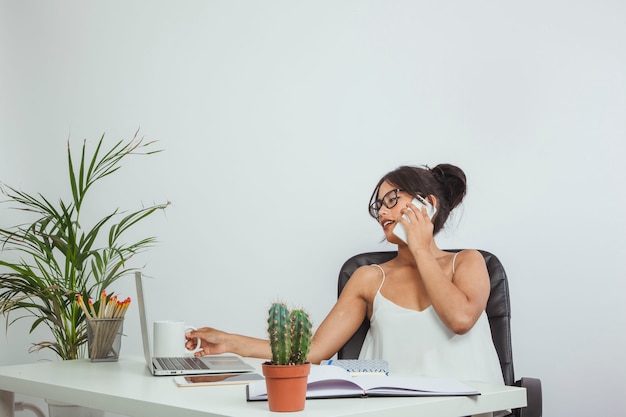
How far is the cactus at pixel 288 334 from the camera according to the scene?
3.77ft

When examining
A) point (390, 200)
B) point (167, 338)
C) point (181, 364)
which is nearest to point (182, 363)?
point (181, 364)

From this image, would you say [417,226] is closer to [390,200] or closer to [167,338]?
[390,200]

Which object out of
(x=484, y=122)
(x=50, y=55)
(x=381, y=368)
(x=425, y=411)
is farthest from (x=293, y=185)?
(x=425, y=411)

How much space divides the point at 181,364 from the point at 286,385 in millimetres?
681

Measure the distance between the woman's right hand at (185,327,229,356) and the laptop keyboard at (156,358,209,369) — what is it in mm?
221

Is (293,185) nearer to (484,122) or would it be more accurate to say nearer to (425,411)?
(484,122)

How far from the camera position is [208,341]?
2.17 metres

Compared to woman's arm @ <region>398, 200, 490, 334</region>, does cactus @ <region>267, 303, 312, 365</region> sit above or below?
below

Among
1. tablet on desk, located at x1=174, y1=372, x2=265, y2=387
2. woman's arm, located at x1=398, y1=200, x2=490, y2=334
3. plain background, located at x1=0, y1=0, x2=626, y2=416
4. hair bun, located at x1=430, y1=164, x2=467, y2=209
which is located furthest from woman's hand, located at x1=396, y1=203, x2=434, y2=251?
tablet on desk, located at x1=174, y1=372, x2=265, y2=387

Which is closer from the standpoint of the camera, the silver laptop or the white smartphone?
the silver laptop

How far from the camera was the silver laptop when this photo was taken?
1.69m

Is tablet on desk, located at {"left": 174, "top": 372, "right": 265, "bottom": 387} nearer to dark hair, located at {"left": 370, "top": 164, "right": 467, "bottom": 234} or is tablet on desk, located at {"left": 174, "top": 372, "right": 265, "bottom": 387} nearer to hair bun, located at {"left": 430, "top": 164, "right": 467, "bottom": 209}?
dark hair, located at {"left": 370, "top": 164, "right": 467, "bottom": 234}

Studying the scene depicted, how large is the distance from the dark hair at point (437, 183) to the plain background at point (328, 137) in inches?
20.0

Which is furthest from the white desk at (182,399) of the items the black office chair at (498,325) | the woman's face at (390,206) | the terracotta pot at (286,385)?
the woman's face at (390,206)
